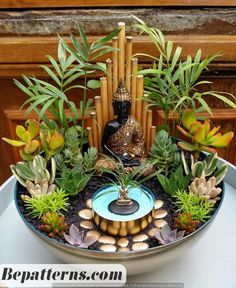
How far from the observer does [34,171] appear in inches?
30.0

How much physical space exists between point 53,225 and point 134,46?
0.54 meters

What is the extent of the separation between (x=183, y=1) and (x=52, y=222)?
2.11 feet

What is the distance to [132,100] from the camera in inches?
32.2

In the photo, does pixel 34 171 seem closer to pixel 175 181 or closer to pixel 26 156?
pixel 26 156

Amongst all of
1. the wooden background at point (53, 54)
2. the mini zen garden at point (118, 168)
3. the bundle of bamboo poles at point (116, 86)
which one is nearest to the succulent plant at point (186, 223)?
the mini zen garden at point (118, 168)

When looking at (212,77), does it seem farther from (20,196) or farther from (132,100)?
(20,196)

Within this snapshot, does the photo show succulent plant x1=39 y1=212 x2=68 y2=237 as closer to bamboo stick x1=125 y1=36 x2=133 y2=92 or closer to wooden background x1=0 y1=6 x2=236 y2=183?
bamboo stick x1=125 y1=36 x2=133 y2=92

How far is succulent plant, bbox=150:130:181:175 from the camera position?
79 centimetres

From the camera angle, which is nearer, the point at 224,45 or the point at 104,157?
the point at 104,157

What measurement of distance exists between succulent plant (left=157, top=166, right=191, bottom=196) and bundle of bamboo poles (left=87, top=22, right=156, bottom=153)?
0.11 m

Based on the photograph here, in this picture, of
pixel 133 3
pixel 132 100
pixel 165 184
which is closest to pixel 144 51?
pixel 133 3

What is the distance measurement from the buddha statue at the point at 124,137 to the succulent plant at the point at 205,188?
118 millimetres

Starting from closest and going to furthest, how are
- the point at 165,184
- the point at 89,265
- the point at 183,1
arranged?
the point at 89,265, the point at 165,184, the point at 183,1

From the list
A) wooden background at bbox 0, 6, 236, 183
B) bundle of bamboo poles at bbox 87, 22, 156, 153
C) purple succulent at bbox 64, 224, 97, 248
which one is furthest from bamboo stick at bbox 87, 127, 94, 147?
wooden background at bbox 0, 6, 236, 183
